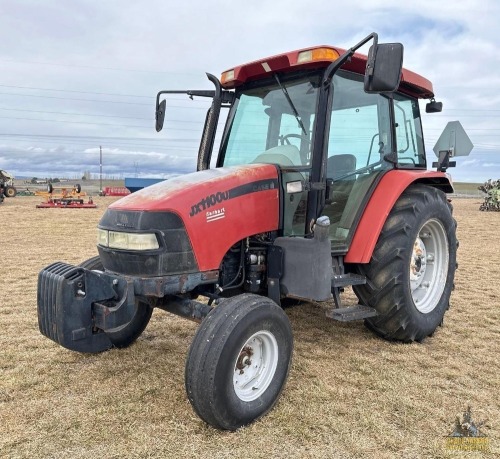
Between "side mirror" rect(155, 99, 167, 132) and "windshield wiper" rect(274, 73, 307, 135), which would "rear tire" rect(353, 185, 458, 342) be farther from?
"side mirror" rect(155, 99, 167, 132)

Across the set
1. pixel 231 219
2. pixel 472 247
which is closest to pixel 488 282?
pixel 472 247

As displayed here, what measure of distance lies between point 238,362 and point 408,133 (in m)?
2.80

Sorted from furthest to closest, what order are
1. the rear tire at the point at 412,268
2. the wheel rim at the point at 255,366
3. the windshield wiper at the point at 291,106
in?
the rear tire at the point at 412,268, the windshield wiper at the point at 291,106, the wheel rim at the point at 255,366

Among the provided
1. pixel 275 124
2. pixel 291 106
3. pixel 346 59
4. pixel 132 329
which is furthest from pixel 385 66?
pixel 132 329

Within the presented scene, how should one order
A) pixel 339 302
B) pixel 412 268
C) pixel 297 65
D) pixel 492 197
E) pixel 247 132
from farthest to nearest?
pixel 492 197 < pixel 412 268 < pixel 247 132 < pixel 339 302 < pixel 297 65

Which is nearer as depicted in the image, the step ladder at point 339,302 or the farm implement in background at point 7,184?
the step ladder at point 339,302

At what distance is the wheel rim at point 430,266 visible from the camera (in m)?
4.14

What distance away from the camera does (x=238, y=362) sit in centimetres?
272

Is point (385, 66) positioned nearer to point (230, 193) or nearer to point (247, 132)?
point (230, 193)

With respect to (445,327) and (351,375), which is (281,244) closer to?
(351,375)

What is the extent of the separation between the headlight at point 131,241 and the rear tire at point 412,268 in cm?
176

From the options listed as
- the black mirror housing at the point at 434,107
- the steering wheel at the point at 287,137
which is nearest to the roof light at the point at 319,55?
the steering wheel at the point at 287,137

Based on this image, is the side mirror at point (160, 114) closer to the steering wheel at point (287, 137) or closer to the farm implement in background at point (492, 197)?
the steering wheel at point (287, 137)

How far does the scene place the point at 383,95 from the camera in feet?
12.8
